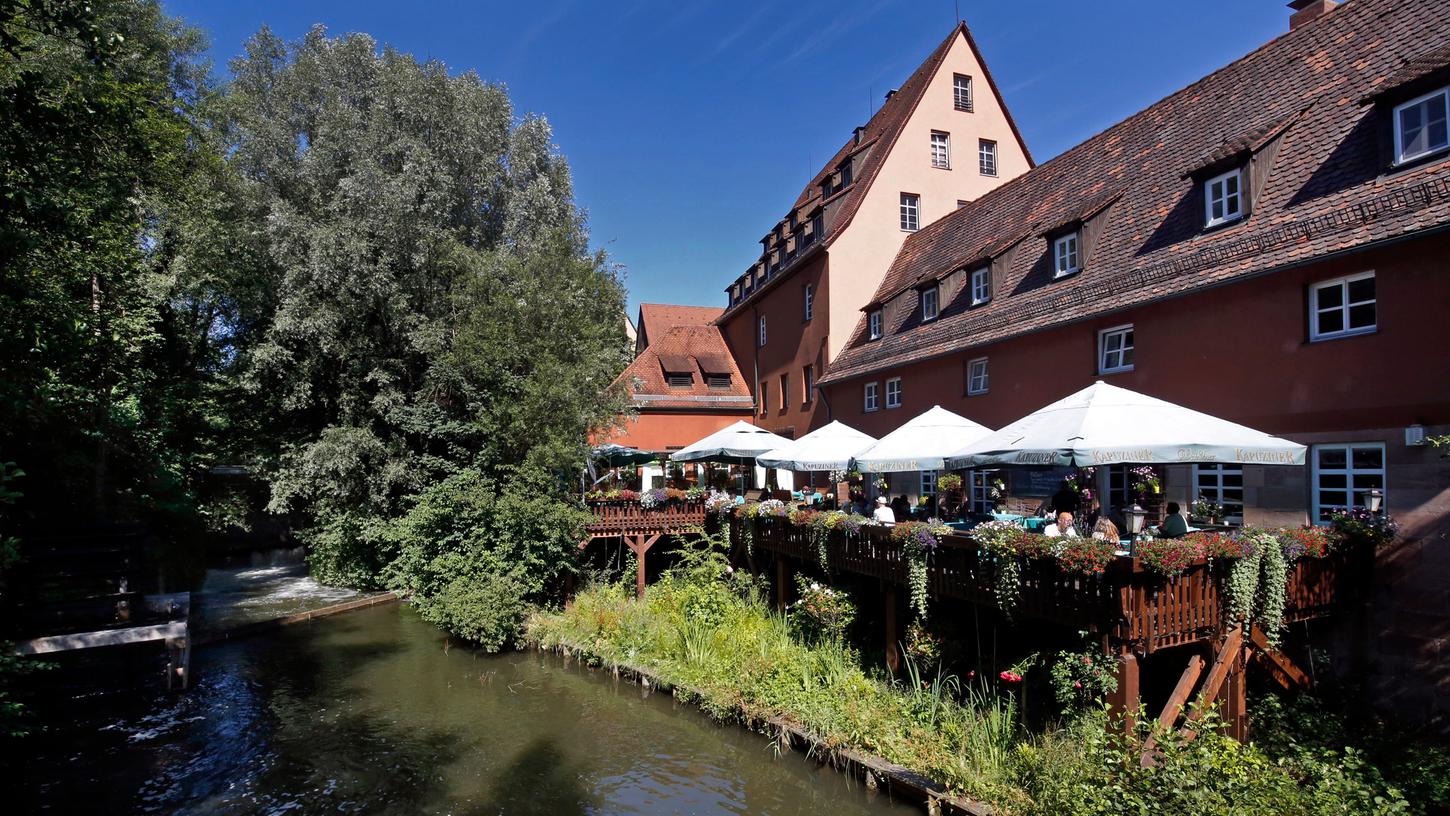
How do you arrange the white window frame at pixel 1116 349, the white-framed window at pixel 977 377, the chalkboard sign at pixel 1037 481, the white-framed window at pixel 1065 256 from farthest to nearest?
the white-framed window at pixel 977 377
the white-framed window at pixel 1065 256
the chalkboard sign at pixel 1037 481
the white window frame at pixel 1116 349

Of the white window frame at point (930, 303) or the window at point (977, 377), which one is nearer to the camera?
the window at point (977, 377)

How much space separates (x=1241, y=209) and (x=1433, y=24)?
3037mm

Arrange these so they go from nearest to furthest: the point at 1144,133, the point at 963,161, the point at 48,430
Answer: the point at 48,430, the point at 1144,133, the point at 963,161

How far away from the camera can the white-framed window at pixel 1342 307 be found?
8367 millimetres

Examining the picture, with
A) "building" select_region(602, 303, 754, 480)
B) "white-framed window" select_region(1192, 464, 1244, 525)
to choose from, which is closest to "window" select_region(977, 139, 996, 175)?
"building" select_region(602, 303, 754, 480)

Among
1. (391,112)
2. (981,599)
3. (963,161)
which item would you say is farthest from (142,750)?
(963,161)

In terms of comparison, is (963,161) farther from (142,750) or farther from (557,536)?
(142,750)

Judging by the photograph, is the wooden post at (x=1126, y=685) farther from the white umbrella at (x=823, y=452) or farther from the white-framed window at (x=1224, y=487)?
the white umbrella at (x=823, y=452)

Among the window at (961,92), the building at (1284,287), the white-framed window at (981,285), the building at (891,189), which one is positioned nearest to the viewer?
the building at (1284,287)

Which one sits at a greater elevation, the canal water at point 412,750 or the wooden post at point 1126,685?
the wooden post at point 1126,685

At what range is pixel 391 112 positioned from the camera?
19.8 m

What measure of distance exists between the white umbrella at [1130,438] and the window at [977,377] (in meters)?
6.41

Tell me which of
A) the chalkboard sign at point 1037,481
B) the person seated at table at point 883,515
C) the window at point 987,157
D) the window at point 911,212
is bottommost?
the person seated at table at point 883,515

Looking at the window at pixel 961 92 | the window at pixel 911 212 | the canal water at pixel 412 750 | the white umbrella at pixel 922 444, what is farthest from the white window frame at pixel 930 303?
the canal water at pixel 412 750
